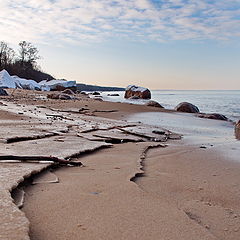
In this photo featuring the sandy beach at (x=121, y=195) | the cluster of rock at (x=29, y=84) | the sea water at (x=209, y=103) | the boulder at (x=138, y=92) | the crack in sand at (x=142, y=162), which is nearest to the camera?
the sandy beach at (x=121, y=195)

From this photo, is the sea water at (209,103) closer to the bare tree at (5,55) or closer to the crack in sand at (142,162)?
the crack in sand at (142,162)

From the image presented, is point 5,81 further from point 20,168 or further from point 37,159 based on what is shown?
point 20,168

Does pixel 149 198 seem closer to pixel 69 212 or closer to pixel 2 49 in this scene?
pixel 69 212

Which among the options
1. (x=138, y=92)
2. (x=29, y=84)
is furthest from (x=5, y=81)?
(x=138, y=92)

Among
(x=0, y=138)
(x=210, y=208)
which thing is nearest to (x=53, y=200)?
(x=210, y=208)

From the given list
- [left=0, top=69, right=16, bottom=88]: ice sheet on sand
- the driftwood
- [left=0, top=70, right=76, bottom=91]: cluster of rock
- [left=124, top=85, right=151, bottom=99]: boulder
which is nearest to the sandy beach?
the driftwood

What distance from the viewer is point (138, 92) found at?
1156 inches

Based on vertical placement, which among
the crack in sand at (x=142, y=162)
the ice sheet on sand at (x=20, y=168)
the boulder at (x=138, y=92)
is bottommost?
the crack in sand at (x=142, y=162)

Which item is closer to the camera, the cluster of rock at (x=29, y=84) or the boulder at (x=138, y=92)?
the cluster of rock at (x=29, y=84)

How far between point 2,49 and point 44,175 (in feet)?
191

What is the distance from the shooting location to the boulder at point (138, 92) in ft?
95.1

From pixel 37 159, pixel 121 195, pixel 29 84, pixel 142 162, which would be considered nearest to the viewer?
pixel 121 195

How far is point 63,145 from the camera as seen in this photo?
354 cm

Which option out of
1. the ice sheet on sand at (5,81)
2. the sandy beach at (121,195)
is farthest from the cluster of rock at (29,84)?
the sandy beach at (121,195)
